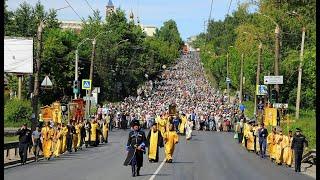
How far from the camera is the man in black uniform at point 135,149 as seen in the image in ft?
67.8

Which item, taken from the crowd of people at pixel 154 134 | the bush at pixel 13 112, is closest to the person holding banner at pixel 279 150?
the crowd of people at pixel 154 134

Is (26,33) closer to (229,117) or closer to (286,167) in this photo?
(229,117)

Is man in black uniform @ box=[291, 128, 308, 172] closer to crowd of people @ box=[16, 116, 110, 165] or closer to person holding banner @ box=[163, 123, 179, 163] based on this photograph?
person holding banner @ box=[163, 123, 179, 163]

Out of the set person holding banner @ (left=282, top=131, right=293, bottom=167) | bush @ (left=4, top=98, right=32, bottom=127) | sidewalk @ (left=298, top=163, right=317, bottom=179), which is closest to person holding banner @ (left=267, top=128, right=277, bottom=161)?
person holding banner @ (left=282, top=131, right=293, bottom=167)

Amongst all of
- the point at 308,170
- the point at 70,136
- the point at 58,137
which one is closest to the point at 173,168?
the point at 308,170

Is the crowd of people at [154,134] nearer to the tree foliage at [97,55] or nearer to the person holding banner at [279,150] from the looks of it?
the person holding banner at [279,150]

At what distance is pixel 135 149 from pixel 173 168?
4.06 meters

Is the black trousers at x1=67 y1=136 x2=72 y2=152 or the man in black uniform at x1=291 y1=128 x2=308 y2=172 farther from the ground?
the man in black uniform at x1=291 y1=128 x2=308 y2=172

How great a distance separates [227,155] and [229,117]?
28.0 meters

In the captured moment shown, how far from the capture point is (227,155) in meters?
34.0

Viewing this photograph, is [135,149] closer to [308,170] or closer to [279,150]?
[308,170]

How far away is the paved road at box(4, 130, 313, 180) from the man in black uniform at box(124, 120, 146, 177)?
0.41m

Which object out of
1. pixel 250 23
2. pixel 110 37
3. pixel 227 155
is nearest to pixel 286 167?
pixel 227 155

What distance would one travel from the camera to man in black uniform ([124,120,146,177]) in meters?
20.7
